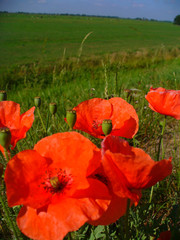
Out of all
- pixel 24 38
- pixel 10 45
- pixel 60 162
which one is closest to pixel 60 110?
pixel 60 162

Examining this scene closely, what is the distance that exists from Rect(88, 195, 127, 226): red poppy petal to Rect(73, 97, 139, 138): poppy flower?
0.35m

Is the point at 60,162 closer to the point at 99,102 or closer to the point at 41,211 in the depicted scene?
the point at 41,211

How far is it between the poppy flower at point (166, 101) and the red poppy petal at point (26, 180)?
0.60 metres

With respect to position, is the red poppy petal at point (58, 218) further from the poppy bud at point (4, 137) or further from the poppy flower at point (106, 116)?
the poppy flower at point (106, 116)

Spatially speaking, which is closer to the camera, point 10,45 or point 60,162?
point 60,162

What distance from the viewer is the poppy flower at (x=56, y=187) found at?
0.59m

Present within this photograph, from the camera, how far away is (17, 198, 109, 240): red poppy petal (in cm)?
58

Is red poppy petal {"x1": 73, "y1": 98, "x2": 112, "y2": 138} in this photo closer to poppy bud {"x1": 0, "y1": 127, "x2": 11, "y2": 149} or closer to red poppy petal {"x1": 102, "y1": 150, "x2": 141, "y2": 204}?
poppy bud {"x1": 0, "y1": 127, "x2": 11, "y2": 149}

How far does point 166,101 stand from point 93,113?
32cm

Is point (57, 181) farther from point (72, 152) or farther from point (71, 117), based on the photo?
point (71, 117)

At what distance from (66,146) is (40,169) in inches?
3.8

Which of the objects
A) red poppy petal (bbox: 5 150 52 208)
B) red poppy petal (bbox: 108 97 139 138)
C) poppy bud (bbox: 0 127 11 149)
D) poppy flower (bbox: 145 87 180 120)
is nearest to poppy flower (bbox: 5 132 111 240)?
red poppy petal (bbox: 5 150 52 208)

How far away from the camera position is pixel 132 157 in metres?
0.58

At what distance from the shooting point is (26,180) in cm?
66
